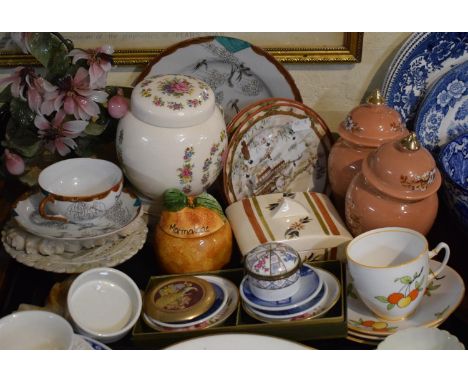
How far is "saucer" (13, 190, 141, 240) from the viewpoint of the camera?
91cm

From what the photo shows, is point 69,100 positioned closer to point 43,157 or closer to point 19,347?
point 43,157

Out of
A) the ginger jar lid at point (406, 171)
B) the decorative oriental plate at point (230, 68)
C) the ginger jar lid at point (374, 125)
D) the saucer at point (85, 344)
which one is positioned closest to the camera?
the saucer at point (85, 344)

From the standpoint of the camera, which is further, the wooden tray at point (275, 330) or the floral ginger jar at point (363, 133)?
the floral ginger jar at point (363, 133)

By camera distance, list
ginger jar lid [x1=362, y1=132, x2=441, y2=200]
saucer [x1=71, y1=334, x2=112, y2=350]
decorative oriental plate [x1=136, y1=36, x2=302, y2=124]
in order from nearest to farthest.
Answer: saucer [x1=71, y1=334, x2=112, y2=350], ginger jar lid [x1=362, y1=132, x2=441, y2=200], decorative oriental plate [x1=136, y1=36, x2=302, y2=124]

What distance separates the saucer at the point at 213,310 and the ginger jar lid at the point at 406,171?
0.25 metres

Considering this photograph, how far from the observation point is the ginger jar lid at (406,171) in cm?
87

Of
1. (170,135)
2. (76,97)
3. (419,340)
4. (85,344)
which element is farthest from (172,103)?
(419,340)

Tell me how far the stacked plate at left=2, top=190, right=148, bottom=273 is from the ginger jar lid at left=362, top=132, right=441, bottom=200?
349 millimetres

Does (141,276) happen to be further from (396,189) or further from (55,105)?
(396,189)

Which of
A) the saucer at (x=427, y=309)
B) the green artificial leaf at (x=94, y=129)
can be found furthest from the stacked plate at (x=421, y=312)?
the green artificial leaf at (x=94, y=129)

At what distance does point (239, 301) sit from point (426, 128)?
0.46 m

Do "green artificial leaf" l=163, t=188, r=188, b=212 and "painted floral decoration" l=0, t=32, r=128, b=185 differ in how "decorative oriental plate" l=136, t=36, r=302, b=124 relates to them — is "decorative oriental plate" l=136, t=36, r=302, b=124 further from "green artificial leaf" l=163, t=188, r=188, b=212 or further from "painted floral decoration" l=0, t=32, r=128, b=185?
"green artificial leaf" l=163, t=188, r=188, b=212

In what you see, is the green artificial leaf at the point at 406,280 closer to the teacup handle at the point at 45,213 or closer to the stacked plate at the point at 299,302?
the stacked plate at the point at 299,302

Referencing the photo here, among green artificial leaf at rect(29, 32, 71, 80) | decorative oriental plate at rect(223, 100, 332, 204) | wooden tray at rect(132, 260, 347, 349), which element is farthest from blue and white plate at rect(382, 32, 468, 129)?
green artificial leaf at rect(29, 32, 71, 80)
